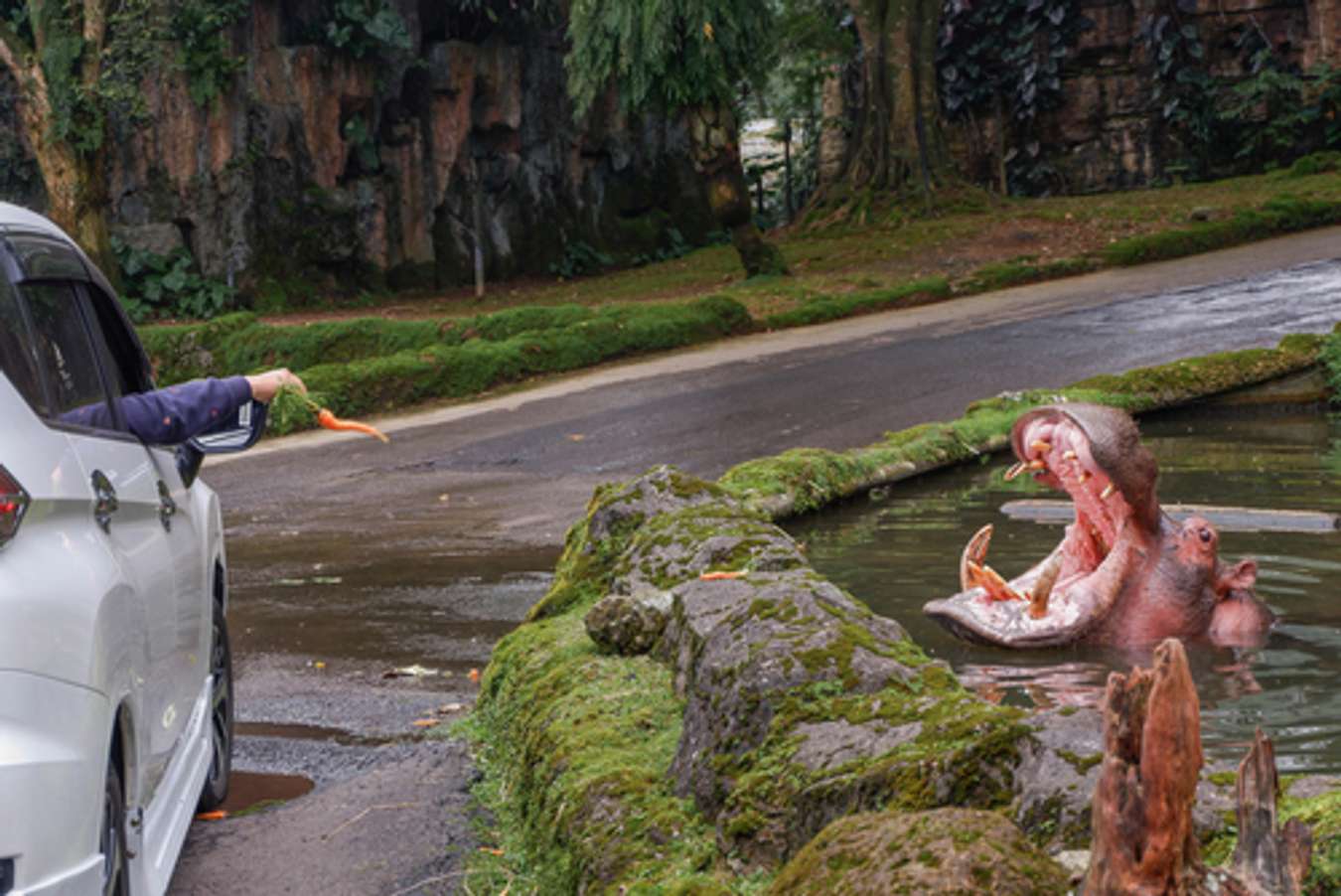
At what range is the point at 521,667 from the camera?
6.52 meters

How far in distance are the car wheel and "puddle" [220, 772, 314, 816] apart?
2.26 m

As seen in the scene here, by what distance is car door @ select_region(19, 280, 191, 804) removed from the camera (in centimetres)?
414

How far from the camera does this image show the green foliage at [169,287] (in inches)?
1095

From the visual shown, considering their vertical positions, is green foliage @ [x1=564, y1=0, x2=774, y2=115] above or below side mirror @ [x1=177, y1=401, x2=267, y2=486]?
above

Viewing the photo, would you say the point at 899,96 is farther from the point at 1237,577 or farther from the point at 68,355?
the point at 68,355

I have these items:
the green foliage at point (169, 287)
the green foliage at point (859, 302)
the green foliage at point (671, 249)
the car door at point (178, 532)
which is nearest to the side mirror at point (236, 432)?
the car door at point (178, 532)

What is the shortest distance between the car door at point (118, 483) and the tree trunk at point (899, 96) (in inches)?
1039

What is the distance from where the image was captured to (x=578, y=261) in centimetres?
3325

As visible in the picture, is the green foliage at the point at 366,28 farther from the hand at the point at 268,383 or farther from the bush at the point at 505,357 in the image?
the hand at the point at 268,383

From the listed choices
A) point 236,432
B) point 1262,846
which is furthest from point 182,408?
point 1262,846

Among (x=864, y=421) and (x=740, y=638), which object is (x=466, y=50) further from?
(x=740, y=638)

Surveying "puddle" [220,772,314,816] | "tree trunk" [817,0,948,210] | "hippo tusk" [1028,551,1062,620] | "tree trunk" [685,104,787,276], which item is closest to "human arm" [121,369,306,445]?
"puddle" [220,772,314,816]

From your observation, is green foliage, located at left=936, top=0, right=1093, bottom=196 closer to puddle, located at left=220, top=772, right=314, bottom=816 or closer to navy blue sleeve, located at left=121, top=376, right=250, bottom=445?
puddle, located at left=220, top=772, right=314, bottom=816

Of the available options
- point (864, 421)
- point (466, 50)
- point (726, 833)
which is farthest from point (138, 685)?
point (466, 50)
